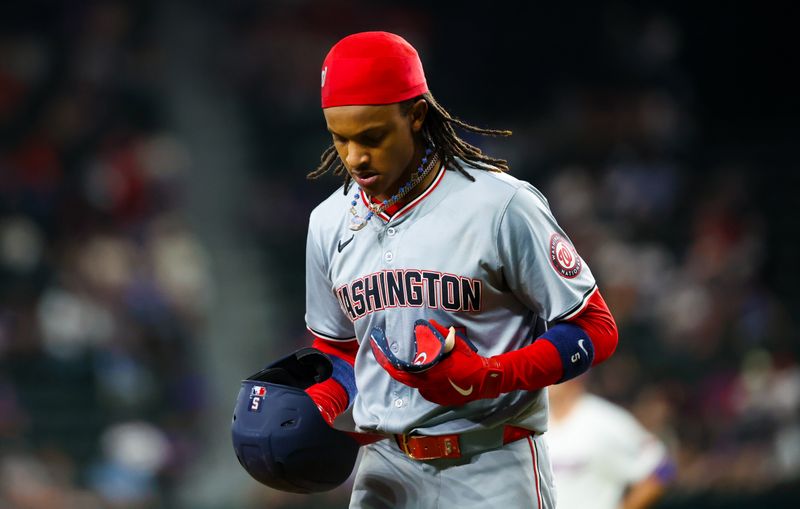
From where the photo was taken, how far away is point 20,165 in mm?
10875

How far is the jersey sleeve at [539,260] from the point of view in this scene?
2.69 m

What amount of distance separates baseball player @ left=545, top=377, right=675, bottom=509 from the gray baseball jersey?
7.59ft

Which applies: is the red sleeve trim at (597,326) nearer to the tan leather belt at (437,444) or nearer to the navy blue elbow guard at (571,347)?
the navy blue elbow guard at (571,347)

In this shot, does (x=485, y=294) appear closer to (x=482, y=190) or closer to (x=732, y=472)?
(x=482, y=190)

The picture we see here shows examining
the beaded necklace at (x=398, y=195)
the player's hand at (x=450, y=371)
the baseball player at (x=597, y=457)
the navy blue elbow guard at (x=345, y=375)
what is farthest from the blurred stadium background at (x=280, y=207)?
the player's hand at (x=450, y=371)

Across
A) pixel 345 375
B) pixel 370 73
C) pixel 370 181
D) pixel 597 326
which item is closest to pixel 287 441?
pixel 345 375

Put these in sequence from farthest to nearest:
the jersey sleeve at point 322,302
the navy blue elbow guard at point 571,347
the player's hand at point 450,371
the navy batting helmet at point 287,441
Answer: the jersey sleeve at point 322,302
the navy batting helmet at point 287,441
the navy blue elbow guard at point 571,347
the player's hand at point 450,371

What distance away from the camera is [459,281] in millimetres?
2730

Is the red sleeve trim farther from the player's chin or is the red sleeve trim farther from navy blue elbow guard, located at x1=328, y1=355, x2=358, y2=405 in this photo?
navy blue elbow guard, located at x1=328, y1=355, x2=358, y2=405

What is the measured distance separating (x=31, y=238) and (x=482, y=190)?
8.35 metres

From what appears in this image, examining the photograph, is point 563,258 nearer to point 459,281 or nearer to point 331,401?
point 459,281

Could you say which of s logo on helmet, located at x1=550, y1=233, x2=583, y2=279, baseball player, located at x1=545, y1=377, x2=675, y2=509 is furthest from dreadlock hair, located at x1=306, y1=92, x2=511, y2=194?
baseball player, located at x1=545, y1=377, x2=675, y2=509

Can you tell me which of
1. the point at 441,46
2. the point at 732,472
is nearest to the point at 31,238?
the point at 441,46

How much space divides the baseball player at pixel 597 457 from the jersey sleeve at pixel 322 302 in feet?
7.15
